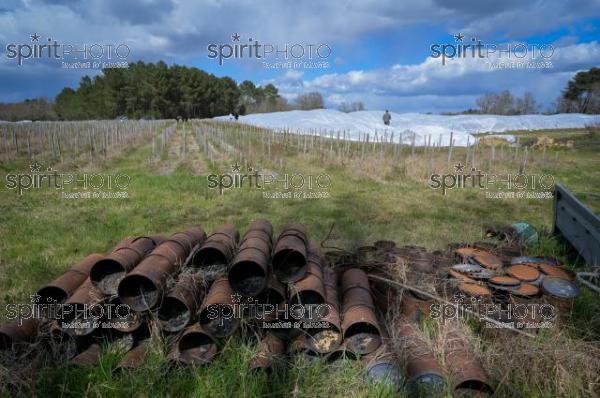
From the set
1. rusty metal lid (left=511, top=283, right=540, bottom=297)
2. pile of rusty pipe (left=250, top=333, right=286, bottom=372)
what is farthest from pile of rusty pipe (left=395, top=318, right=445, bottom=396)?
rusty metal lid (left=511, top=283, right=540, bottom=297)

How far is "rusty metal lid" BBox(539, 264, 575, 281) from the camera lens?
4008 mm

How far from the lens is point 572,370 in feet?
9.00

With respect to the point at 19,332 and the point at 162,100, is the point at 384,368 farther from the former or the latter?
the point at 162,100

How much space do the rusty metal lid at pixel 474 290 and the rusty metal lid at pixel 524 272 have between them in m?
0.43

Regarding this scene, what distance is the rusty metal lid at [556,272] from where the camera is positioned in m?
4.01

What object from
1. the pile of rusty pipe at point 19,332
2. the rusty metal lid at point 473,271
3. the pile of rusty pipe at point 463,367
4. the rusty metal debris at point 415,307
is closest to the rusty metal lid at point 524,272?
the rusty metal lid at point 473,271

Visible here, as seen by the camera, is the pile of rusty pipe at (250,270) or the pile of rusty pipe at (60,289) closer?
the pile of rusty pipe at (250,270)

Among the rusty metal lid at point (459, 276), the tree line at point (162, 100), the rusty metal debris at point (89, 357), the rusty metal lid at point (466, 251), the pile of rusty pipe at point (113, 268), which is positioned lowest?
the rusty metal debris at point (89, 357)

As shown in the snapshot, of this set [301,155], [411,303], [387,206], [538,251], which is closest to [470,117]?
[301,155]

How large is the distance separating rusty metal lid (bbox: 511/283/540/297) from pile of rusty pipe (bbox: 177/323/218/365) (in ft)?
9.02

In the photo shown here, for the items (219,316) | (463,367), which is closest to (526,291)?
(463,367)

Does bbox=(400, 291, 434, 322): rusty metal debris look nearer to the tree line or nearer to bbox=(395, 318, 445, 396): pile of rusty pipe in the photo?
bbox=(395, 318, 445, 396): pile of rusty pipe

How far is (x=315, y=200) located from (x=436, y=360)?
6.35 meters

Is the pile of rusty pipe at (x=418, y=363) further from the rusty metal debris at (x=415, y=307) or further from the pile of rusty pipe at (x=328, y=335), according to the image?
the pile of rusty pipe at (x=328, y=335)
